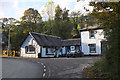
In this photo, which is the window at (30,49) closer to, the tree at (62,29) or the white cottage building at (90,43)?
the white cottage building at (90,43)

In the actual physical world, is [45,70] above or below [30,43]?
below

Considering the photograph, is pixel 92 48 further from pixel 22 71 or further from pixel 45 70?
pixel 22 71

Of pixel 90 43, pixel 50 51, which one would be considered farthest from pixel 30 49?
pixel 90 43

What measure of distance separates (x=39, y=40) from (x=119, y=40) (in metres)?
21.9

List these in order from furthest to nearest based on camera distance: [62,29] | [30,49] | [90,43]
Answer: [62,29]
[90,43]
[30,49]

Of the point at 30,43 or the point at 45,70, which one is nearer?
the point at 45,70

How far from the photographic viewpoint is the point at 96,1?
786 centimetres

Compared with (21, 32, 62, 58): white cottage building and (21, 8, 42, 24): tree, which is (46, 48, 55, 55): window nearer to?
(21, 32, 62, 58): white cottage building

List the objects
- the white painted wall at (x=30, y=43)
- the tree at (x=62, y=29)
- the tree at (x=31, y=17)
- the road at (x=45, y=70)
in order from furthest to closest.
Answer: the tree at (x=31, y=17), the tree at (x=62, y=29), the white painted wall at (x=30, y=43), the road at (x=45, y=70)

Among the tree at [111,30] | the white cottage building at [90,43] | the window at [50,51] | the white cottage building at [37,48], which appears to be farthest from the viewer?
the white cottage building at [90,43]

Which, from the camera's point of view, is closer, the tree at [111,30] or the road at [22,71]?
the tree at [111,30]

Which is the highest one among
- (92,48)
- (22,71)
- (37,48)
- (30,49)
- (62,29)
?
(62,29)

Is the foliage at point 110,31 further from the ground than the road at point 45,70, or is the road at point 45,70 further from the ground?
the foliage at point 110,31

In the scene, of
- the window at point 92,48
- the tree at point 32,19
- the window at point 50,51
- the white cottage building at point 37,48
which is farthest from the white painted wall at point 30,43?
the tree at point 32,19
